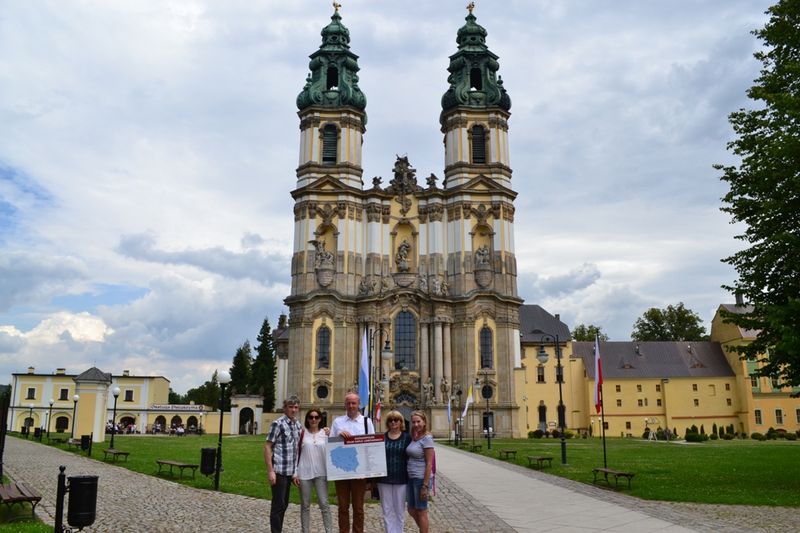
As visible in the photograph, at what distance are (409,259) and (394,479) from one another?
52942mm

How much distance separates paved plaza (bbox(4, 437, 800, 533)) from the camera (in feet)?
44.7

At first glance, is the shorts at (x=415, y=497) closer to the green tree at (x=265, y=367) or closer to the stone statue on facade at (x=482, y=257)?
the stone statue on facade at (x=482, y=257)

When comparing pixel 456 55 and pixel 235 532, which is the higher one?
pixel 456 55

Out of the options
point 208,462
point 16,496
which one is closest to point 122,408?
point 208,462

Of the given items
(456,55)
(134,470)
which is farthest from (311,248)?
(134,470)

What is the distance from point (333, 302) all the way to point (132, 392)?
35.9 m

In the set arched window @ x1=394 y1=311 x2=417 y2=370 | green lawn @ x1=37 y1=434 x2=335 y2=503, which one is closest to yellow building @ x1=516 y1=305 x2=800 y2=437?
arched window @ x1=394 y1=311 x2=417 y2=370

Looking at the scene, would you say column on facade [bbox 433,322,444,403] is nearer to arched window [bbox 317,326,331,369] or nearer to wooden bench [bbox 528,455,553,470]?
arched window [bbox 317,326,331,369]

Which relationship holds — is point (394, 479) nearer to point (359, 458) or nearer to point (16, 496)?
point (359, 458)

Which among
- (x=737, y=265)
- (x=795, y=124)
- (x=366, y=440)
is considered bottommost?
(x=366, y=440)

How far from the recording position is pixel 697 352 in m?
76.8

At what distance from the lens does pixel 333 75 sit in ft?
228

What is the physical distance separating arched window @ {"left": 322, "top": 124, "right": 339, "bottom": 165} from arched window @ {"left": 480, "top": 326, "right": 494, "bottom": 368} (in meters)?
20.5

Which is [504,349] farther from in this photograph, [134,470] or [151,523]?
[151,523]
